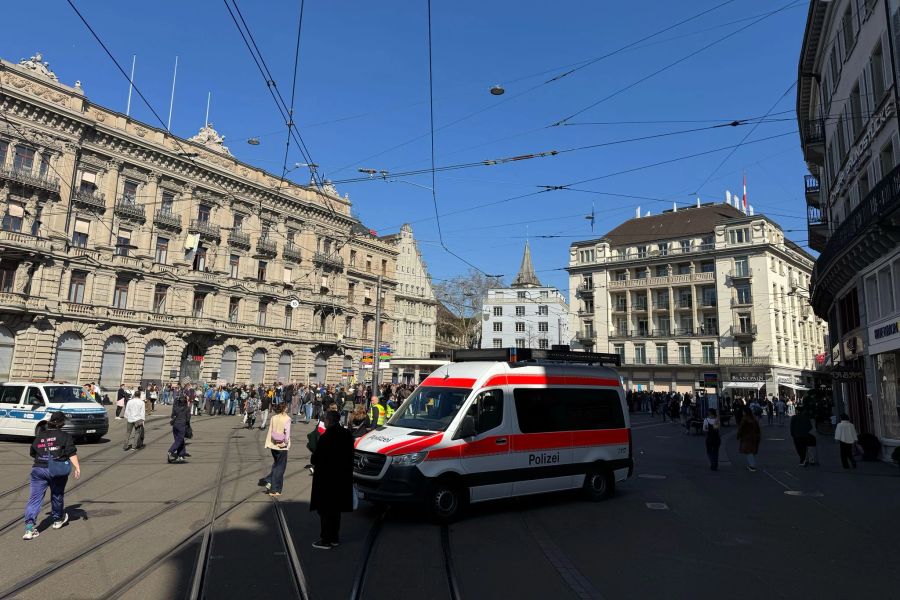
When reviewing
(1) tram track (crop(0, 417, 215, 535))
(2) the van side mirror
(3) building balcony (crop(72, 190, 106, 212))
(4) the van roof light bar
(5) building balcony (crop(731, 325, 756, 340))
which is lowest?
(1) tram track (crop(0, 417, 215, 535))

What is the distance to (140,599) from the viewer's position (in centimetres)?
529

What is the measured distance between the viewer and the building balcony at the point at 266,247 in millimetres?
50156

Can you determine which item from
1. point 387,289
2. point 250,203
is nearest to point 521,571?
point 250,203

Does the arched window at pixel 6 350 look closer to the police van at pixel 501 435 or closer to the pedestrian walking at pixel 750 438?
the police van at pixel 501 435

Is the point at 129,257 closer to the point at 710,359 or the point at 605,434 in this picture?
the point at 605,434

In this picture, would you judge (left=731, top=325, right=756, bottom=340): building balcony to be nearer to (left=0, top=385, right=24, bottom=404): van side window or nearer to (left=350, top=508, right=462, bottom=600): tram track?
(left=350, top=508, right=462, bottom=600): tram track

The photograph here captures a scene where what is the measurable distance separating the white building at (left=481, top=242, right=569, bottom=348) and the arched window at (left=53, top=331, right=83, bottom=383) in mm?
55074

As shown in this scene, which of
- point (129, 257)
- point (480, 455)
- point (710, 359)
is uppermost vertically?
point (129, 257)

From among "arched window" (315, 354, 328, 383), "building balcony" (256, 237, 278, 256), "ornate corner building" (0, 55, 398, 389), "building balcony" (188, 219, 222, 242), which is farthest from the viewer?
"arched window" (315, 354, 328, 383)

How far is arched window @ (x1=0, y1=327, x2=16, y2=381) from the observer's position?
34.5 metres

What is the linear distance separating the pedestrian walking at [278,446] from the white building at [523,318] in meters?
74.0

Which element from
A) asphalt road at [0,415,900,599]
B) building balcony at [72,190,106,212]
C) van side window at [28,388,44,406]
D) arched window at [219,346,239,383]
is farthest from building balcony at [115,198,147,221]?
asphalt road at [0,415,900,599]

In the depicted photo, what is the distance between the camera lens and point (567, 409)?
1060 cm

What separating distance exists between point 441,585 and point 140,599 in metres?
2.83
